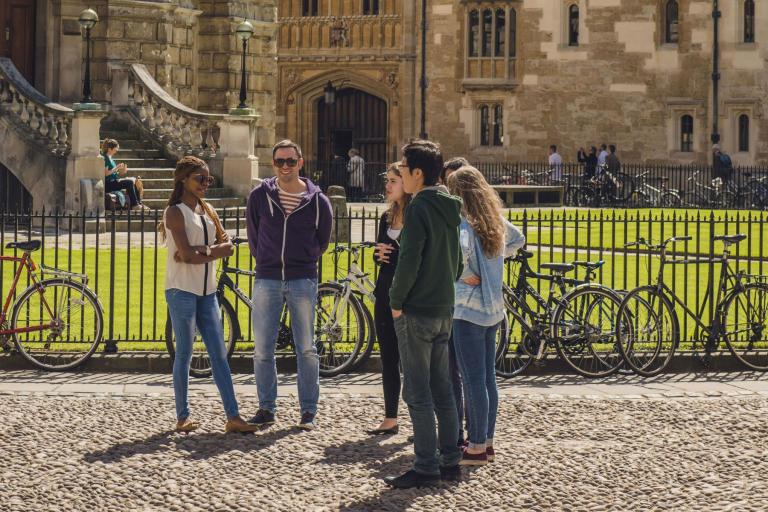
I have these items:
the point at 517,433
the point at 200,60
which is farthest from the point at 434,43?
the point at 517,433

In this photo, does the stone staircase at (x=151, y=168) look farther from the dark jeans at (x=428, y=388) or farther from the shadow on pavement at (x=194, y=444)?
the dark jeans at (x=428, y=388)

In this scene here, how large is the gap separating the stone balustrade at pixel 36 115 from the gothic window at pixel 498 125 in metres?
22.8

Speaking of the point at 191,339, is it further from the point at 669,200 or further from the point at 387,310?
the point at 669,200

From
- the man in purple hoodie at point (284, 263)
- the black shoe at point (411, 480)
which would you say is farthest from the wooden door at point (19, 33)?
the black shoe at point (411, 480)

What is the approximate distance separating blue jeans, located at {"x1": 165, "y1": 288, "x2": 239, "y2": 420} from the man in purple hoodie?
0.31 m

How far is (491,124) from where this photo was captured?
4925 centimetres

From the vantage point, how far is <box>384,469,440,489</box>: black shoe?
8.81m

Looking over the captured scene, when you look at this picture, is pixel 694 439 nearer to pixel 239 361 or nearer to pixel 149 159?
pixel 239 361

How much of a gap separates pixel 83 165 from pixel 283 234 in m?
16.7

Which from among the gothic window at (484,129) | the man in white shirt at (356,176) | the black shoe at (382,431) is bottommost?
the black shoe at (382,431)

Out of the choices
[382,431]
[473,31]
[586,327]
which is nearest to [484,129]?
[473,31]

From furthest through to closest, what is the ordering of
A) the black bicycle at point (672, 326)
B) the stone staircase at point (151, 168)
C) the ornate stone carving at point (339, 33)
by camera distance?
the ornate stone carving at point (339, 33) → the stone staircase at point (151, 168) → the black bicycle at point (672, 326)

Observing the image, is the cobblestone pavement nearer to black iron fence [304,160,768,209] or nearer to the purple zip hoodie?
the purple zip hoodie

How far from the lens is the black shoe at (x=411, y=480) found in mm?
8812
